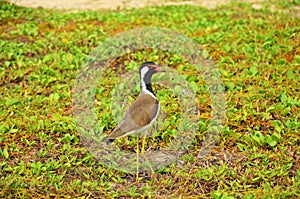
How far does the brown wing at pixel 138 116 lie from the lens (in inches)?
163

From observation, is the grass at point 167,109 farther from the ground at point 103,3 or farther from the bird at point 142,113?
the ground at point 103,3

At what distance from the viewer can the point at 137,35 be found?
761cm

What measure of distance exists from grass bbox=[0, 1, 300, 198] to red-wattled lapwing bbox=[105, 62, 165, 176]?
441 millimetres

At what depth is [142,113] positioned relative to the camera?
13.7ft

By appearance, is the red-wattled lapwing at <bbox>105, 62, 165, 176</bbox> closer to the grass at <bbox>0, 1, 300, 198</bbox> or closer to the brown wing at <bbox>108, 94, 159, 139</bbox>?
the brown wing at <bbox>108, 94, 159, 139</bbox>

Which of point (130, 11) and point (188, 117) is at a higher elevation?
point (130, 11)

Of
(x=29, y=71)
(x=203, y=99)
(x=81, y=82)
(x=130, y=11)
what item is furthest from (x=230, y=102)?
(x=130, y=11)

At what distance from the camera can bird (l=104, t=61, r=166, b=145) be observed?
4.13 meters

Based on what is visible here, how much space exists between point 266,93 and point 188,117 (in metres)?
1.04

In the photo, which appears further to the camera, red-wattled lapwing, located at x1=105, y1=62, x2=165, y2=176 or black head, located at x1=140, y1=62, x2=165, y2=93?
black head, located at x1=140, y1=62, x2=165, y2=93

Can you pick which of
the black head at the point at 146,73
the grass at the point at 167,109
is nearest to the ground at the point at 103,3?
the grass at the point at 167,109

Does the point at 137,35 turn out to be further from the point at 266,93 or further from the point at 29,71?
the point at 266,93

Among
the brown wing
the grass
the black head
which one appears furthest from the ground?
the brown wing

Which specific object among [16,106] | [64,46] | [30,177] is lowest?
[30,177]
